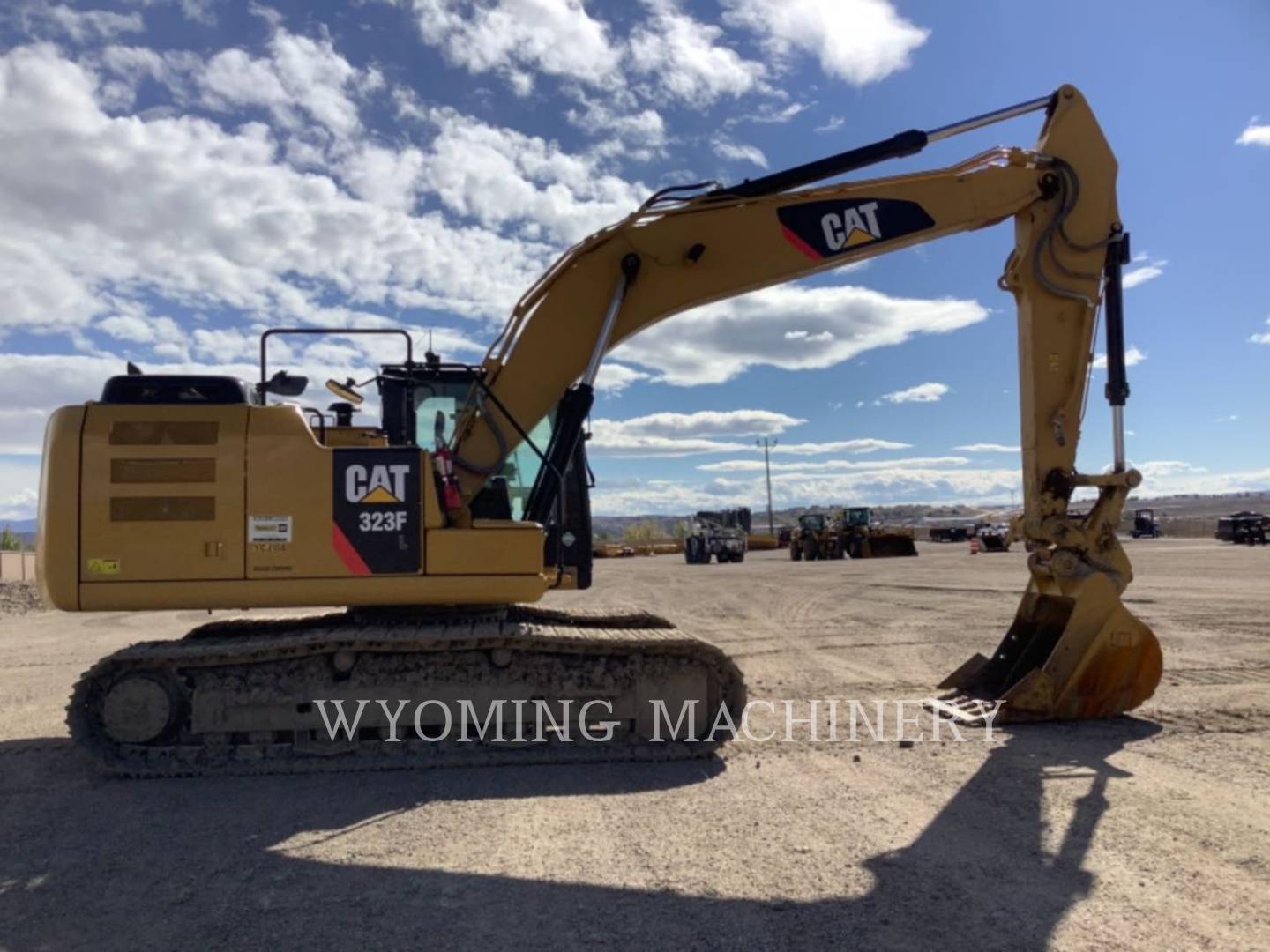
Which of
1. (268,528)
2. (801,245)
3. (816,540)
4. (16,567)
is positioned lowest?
(816,540)

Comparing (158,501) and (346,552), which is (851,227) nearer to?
(346,552)

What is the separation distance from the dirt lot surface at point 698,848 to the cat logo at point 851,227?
4277mm

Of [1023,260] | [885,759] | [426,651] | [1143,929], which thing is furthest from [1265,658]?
[426,651]

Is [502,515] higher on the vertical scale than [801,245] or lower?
lower

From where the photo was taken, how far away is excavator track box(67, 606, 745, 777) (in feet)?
21.0

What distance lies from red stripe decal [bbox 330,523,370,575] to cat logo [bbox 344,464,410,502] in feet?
0.85

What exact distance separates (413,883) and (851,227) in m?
6.23

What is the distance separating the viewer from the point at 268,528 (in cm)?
645

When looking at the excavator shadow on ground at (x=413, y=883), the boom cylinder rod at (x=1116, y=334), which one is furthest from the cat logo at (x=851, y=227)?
the excavator shadow on ground at (x=413, y=883)

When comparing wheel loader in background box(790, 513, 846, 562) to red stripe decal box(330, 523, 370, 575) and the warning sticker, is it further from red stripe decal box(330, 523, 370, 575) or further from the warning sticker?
the warning sticker

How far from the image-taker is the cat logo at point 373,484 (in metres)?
6.52

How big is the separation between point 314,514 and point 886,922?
4.65 meters

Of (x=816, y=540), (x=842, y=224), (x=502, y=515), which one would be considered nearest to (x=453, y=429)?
(x=502, y=515)

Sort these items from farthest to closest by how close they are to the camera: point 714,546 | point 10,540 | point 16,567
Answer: point 714,546
point 10,540
point 16,567
